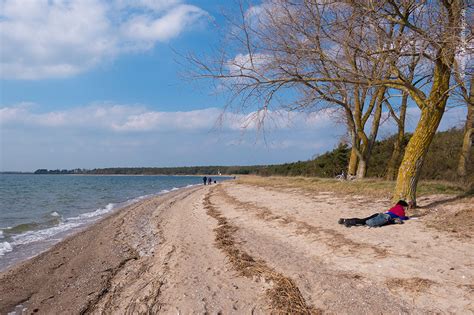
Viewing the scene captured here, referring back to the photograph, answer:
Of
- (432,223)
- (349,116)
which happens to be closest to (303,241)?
(432,223)

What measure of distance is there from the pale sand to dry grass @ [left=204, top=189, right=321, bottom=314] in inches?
0.7

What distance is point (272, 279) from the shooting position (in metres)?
5.31

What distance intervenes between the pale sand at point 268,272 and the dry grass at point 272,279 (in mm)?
17

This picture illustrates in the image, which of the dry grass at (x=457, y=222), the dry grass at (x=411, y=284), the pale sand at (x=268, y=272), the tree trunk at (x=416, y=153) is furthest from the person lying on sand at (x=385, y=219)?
the dry grass at (x=411, y=284)

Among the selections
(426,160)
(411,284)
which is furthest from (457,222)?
(426,160)

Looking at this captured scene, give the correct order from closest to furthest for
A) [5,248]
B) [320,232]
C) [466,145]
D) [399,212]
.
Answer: [320,232] → [399,212] → [5,248] → [466,145]

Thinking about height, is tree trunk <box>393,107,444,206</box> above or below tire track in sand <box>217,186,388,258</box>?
above

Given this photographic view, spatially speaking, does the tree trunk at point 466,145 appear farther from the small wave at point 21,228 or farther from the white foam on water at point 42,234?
the small wave at point 21,228

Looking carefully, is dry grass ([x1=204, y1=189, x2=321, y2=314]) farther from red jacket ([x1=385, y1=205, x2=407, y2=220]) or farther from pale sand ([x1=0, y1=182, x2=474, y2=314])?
red jacket ([x1=385, y1=205, x2=407, y2=220])

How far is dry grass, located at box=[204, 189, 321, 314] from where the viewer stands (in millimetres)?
4289

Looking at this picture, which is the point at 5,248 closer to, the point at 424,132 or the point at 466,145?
the point at 424,132

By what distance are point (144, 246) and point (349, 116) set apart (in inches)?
477

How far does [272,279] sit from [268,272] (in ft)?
1.06

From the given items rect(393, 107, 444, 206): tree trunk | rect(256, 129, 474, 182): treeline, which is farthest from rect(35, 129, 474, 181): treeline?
rect(393, 107, 444, 206): tree trunk
